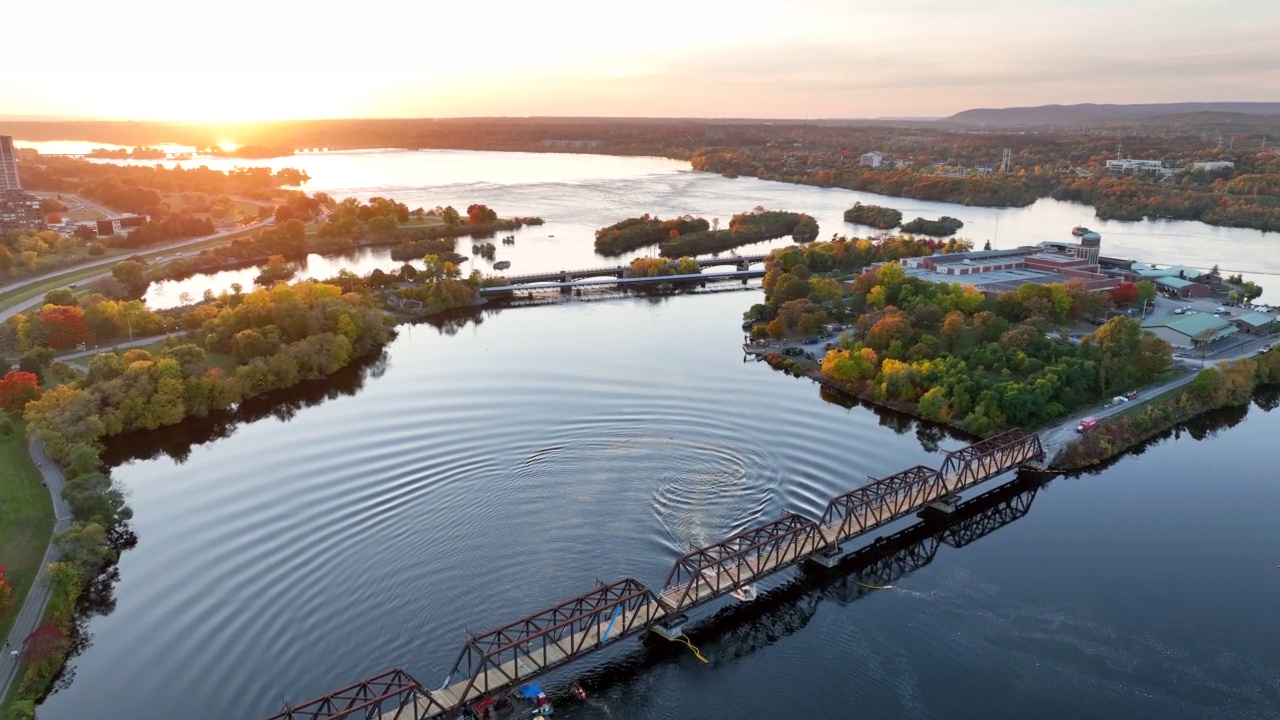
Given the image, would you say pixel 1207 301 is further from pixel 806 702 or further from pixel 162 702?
pixel 162 702

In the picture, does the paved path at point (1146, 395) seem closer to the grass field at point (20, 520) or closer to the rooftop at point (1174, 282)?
the rooftop at point (1174, 282)

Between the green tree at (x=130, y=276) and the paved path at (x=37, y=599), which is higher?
the green tree at (x=130, y=276)

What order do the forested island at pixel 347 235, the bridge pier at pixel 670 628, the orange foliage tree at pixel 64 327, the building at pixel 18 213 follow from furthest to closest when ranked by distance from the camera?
the building at pixel 18 213 < the forested island at pixel 347 235 < the orange foliage tree at pixel 64 327 < the bridge pier at pixel 670 628

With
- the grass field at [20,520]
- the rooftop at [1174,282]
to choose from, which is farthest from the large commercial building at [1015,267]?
the grass field at [20,520]

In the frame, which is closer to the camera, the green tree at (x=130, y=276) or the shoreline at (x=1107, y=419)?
the shoreline at (x=1107, y=419)

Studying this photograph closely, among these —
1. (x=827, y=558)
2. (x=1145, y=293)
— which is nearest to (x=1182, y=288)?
(x=1145, y=293)

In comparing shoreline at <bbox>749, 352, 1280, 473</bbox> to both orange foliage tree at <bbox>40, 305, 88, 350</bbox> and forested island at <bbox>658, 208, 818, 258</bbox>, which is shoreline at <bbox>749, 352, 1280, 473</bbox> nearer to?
orange foliage tree at <bbox>40, 305, 88, 350</bbox>

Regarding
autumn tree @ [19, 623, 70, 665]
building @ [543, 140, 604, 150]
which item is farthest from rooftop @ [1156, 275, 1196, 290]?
building @ [543, 140, 604, 150]

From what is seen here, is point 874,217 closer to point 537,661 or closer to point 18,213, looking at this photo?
point 537,661
